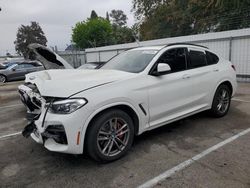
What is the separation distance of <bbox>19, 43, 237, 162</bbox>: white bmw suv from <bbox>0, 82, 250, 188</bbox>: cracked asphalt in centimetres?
31

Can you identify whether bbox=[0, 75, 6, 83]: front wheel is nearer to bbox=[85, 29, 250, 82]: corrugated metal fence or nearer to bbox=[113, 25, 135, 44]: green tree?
bbox=[85, 29, 250, 82]: corrugated metal fence

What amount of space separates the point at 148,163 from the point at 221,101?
2706 mm

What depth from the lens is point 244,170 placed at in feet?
9.91

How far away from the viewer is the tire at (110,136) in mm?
3123

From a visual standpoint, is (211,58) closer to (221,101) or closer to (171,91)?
(221,101)

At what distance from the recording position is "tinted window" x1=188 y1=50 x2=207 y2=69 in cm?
458

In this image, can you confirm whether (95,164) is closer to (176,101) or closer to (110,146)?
(110,146)

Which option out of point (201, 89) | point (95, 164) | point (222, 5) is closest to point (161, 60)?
point (201, 89)

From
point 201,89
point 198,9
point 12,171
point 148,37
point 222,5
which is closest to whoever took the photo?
point 12,171

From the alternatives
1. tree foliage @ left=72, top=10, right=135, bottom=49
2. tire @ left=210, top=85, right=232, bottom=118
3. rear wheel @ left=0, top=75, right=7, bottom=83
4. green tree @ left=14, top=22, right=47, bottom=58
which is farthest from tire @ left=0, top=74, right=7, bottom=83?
green tree @ left=14, top=22, right=47, bottom=58

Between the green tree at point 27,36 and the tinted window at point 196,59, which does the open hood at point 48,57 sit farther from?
the green tree at point 27,36

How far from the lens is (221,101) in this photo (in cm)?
517

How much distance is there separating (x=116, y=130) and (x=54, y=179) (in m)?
1.04

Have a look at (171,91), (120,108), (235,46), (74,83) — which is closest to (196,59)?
(171,91)
